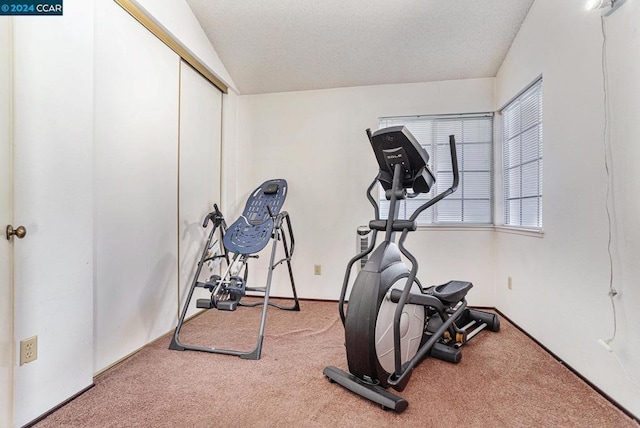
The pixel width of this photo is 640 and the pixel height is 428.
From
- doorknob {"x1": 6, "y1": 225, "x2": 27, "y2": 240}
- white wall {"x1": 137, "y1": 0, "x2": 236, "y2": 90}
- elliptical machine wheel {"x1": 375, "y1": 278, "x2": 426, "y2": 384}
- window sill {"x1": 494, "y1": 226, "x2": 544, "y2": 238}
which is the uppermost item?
white wall {"x1": 137, "y1": 0, "x2": 236, "y2": 90}

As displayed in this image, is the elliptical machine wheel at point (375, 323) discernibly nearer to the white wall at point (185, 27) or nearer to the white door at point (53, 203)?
the white door at point (53, 203)

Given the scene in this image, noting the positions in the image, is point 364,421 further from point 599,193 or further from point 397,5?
point 397,5

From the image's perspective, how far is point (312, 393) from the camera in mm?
1760

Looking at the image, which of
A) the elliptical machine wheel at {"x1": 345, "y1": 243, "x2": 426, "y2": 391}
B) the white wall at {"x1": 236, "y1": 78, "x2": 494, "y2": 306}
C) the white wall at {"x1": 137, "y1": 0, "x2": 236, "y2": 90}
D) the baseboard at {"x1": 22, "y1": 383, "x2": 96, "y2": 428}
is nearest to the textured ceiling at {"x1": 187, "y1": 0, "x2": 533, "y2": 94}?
the white wall at {"x1": 137, "y1": 0, "x2": 236, "y2": 90}

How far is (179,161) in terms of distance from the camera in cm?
280

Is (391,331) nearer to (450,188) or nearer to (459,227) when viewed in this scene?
(450,188)

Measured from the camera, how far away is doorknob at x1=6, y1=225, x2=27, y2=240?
1422mm

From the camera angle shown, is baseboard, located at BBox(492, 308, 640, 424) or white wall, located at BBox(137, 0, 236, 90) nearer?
baseboard, located at BBox(492, 308, 640, 424)

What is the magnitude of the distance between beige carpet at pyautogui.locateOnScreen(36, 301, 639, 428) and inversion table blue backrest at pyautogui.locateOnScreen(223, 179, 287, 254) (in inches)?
30.0

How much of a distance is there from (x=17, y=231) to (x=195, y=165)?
173cm

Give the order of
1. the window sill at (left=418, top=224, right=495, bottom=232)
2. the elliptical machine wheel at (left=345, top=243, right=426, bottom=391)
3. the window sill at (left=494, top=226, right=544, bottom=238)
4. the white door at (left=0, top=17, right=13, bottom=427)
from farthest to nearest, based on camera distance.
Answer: the window sill at (left=418, top=224, right=495, bottom=232), the window sill at (left=494, top=226, right=544, bottom=238), the elliptical machine wheel at (left=345, top=243, right=426, bottom=391), the white door at (left=0, top=17, right=13, bottom=427)

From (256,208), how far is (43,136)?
5.22ft

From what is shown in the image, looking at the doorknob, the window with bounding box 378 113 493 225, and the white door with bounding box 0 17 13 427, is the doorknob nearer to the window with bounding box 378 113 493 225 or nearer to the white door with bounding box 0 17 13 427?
the white door with bounding box 0 17 13 427

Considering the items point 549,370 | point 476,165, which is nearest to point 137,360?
point 549,370
